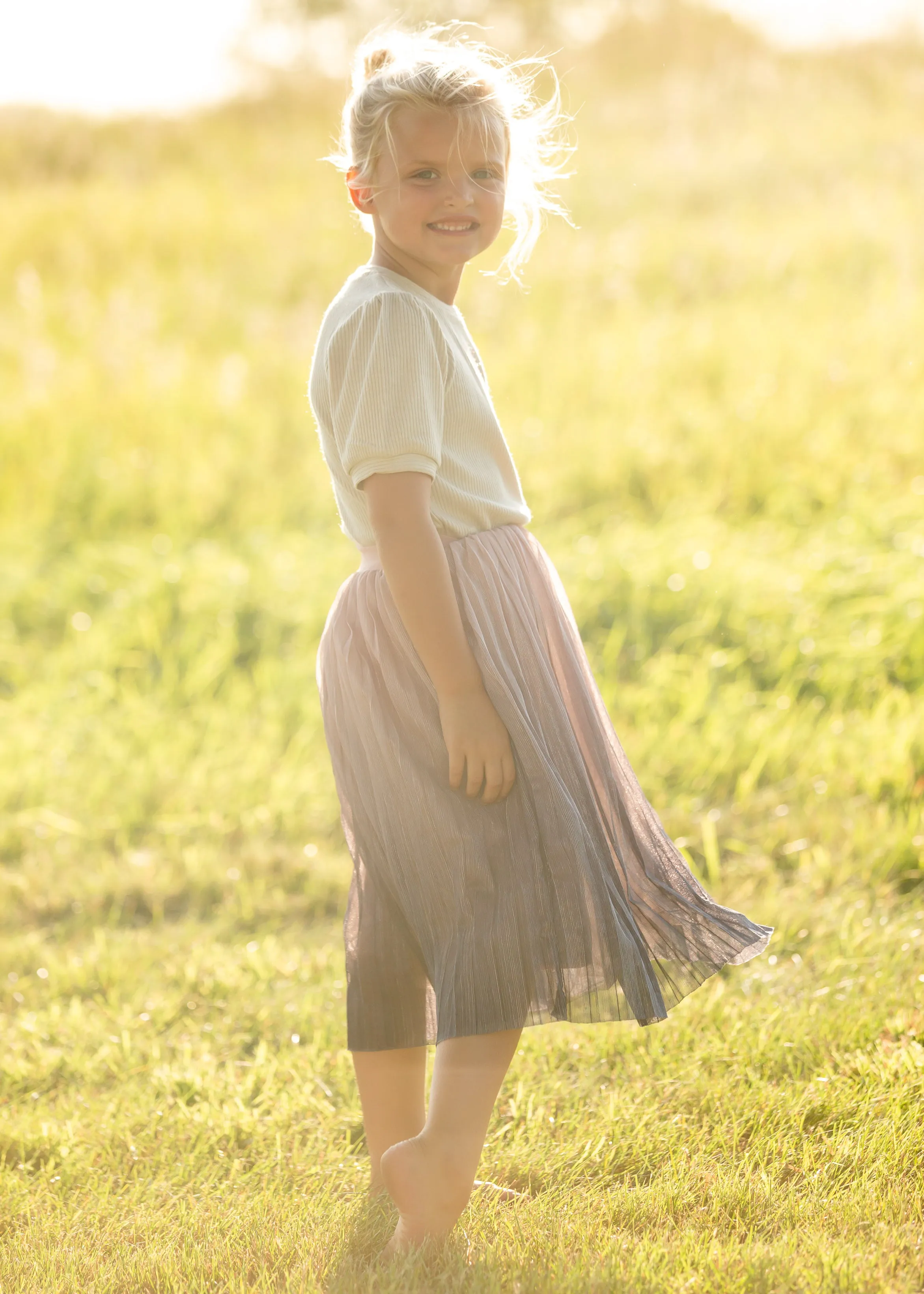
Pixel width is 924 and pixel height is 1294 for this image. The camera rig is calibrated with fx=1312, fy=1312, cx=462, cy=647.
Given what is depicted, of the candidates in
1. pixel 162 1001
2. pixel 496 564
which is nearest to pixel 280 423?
pixel 162 1001

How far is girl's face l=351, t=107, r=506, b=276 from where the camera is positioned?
1.96 metres

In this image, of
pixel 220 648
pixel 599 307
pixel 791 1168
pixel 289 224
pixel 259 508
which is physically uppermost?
pixel 289 224

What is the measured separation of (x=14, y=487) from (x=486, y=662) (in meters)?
5.28

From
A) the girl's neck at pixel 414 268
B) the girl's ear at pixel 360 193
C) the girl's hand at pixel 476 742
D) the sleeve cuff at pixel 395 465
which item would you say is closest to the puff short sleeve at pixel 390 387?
the sleeve cuff at pixel 395 465

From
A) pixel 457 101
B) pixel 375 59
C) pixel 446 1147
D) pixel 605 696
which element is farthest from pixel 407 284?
pixel 605 696

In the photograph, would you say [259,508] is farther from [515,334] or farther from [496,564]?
[496,564]

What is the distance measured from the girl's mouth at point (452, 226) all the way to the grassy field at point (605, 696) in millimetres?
1101

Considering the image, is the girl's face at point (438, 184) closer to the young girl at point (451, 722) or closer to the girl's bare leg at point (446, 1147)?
the young girl at point (451, 722)

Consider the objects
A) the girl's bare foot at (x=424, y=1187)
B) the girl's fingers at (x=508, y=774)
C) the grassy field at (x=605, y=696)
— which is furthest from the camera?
the grassy field at (x=605, y=696)

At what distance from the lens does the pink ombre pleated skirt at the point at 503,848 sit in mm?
1959

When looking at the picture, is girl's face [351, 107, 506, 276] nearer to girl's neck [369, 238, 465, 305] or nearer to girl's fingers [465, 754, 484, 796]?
girl's neck [369, 238, 465, 305]

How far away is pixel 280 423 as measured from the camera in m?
7.02

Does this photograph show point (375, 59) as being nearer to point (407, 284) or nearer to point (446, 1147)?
point (407, 284)

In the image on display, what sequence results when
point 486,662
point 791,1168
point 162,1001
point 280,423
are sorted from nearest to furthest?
point 486,662 → point 791,1168 → point 162,1001 → point 280,423
